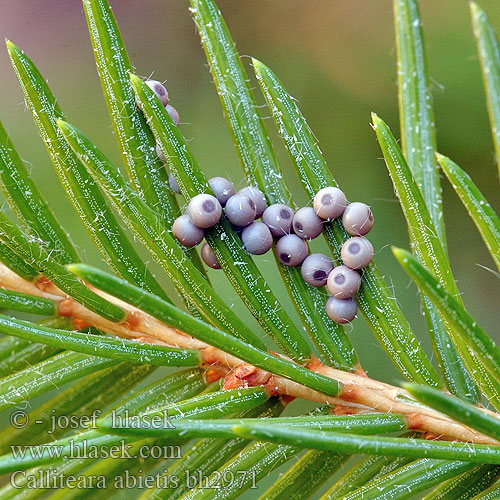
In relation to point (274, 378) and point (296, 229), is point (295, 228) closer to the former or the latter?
point (296, 229)

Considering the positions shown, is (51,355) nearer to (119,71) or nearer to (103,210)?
(103,210)

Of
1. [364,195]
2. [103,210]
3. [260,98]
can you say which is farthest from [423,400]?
[260,98]

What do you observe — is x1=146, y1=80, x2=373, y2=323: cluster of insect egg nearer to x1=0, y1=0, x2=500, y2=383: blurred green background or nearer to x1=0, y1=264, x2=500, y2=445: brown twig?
x1=0, y1=264, x2=500, y2=445: brown twig

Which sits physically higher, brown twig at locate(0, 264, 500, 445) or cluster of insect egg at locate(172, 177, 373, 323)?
cluster of insect egg at locate(172, 177, 373, 323)

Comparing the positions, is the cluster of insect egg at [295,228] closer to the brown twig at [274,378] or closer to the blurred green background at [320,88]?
the brown twig at [274,378]

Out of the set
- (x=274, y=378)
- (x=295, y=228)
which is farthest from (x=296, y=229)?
(x=274, y=378)

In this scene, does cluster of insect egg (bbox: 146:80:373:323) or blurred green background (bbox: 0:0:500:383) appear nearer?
cluster of insect egg (bbox: 146:80:373:323)

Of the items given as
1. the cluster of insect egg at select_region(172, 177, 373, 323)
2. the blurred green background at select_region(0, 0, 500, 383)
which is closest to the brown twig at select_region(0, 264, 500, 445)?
the cluster of insect egg at select_region(172, 177, 373, 323)
